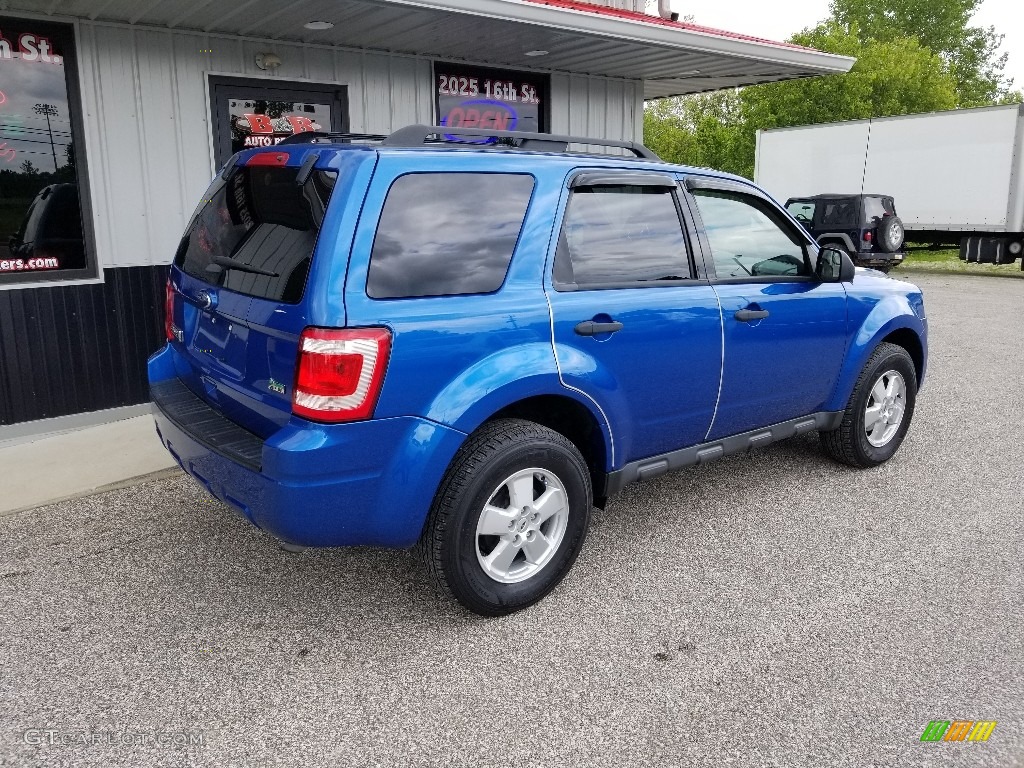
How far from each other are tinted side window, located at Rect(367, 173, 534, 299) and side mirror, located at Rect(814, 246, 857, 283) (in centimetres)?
192

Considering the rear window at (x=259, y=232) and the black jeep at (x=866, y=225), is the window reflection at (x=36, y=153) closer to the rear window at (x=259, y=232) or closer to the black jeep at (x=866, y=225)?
the rear window at (x=259, y=232)

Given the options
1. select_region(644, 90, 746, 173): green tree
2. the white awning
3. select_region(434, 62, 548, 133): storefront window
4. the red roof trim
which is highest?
select_region(644, 90, 746, 173): green tree

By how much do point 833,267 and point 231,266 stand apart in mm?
3081

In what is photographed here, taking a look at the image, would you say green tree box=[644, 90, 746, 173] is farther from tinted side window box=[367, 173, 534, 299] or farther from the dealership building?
tinted side window box=[367, 173, 534, 299]

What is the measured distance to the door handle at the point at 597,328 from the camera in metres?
3.35

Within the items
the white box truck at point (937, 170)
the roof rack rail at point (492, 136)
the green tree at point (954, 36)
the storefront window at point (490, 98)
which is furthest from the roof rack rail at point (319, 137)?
the green tree at point (954, 36)

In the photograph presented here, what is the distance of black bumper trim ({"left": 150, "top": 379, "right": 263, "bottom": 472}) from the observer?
3006 millimetres

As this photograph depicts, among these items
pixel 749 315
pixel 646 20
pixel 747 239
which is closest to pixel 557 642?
pixel 749 315

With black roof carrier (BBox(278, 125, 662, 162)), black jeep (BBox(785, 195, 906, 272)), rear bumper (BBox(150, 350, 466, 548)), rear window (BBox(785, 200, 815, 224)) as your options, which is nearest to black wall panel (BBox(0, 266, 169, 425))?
black roof carrier (BBox(278, 125, 662, 162))

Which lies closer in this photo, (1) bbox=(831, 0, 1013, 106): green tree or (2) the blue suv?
(2) the blue suv

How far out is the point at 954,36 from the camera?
5153 centimetres

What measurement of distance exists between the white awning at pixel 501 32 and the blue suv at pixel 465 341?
2607mm

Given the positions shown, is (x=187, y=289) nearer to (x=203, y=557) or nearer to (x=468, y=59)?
(x=203, y=557)

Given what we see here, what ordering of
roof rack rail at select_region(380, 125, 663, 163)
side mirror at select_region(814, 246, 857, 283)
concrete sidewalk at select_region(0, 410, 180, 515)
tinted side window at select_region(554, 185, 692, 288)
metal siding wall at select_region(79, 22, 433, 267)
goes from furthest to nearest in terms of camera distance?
metal siding wall at select_region(79, 22, 433, 267)
concrete sidewalk at select_region(0, 410, 180, 515)
side mirror at select_region(814, 246, 857, 283)
tinted side window at select_region(554, 185, 692, 288)
roof rack rail at select_region(380, 125, 663, 163)
